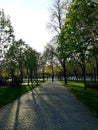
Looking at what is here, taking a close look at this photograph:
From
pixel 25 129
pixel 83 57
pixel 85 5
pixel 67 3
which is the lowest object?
pixel 25 129

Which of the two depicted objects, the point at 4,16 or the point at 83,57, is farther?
the point at 4,16

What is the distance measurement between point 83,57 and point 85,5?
14413 mm

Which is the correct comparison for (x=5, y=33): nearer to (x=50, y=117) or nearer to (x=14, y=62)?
(x=14, y=62)

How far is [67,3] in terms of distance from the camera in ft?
75.9

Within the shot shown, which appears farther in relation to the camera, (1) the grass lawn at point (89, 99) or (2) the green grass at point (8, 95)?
(2) the green grass at point (8, 95)

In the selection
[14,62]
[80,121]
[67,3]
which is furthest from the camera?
[14,62]

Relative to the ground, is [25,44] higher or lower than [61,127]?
higher

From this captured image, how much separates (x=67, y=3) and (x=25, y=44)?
43.9 meters

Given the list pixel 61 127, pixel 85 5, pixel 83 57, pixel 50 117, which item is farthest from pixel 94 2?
pixel 83 57

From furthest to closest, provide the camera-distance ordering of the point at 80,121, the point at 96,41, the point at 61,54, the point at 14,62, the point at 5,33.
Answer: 1. the point at 14,62
2. the point at 5,33
3. the point at 61,54
4. the point at 96,41
5. the point at 80,121

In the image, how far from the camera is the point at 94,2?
1850 centimetres

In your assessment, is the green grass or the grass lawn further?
the green grass

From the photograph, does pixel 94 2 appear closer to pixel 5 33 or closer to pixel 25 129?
pixel 25 129

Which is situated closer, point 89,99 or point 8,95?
point 89,99
